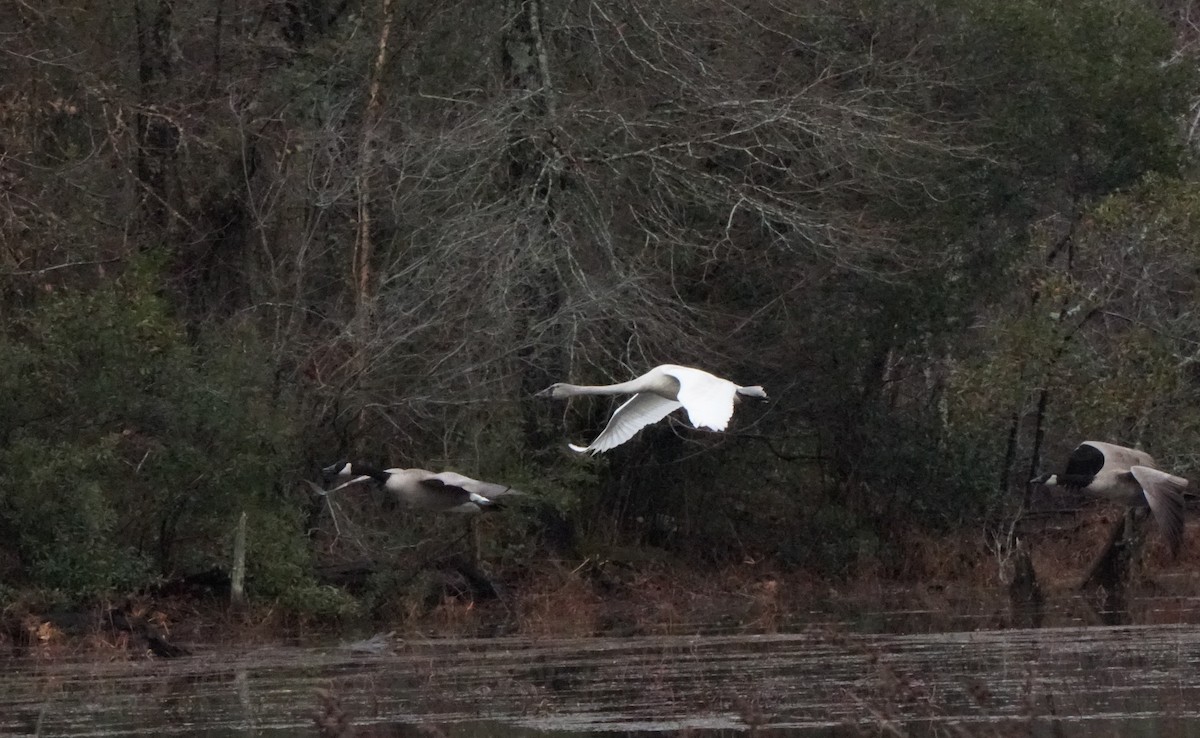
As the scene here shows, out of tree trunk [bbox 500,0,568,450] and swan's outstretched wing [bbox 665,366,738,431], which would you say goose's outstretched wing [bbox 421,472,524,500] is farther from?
tree trunk [bbox 500,0,568,450]

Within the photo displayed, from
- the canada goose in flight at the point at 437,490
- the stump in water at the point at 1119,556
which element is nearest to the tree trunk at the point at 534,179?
the canada goose in flight at the point at 437,490

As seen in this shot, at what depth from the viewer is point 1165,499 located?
1506cm

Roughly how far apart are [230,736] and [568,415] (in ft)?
34.8

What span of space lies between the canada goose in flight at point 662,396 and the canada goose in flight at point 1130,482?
11.8 ft

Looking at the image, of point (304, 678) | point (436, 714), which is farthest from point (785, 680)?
point (304, 678)

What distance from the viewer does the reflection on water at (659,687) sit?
9453 millimetres

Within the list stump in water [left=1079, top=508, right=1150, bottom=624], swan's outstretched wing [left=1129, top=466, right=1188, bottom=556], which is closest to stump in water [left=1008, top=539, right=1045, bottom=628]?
stump in water [left=1079, top=508, right=1150, bottom=624]

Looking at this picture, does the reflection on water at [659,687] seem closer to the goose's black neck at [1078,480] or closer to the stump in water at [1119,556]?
the goose's black neck at [1078,480]

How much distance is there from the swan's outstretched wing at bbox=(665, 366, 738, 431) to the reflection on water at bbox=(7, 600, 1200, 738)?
1.35m

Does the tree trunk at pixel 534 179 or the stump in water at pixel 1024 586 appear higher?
the tree trunk at pixel 534 179

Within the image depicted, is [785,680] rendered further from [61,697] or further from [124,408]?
[124,408]

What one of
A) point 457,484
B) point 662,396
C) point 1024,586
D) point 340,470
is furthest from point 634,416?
point 1024,586

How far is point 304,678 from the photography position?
1295 centimetres

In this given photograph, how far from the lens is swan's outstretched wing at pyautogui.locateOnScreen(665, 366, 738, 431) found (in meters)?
11.1
